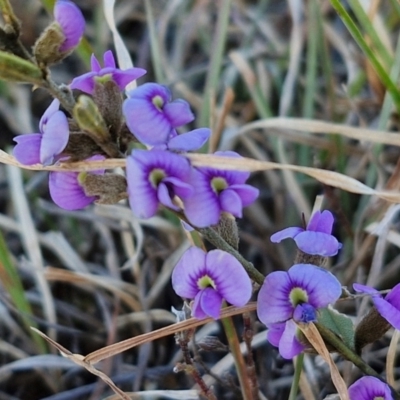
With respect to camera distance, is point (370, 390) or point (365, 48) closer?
point (370, 390)

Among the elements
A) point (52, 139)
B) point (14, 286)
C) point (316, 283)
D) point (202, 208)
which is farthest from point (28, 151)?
point (14, 286)

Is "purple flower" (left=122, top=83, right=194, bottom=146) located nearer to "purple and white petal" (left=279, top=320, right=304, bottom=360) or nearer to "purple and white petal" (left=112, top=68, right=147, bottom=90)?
"purple and white petal" (left=112, top=68, right=147, bottom=90)

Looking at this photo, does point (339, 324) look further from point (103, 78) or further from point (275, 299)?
point (103, 78)

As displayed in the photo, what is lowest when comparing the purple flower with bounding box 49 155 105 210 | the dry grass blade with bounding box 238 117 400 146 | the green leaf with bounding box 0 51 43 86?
the dry grass blade with bounding box 238 117 400 146

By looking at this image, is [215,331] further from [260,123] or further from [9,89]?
[9,89]

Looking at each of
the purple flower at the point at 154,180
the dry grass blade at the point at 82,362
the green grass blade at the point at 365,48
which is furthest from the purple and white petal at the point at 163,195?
the green grass blade at the point at 365,48

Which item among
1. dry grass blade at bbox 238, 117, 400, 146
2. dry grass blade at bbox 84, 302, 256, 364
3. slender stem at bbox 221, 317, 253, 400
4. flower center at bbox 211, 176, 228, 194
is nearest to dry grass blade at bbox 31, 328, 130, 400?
dry grass blade at bbox 84, 302, 256, 364
